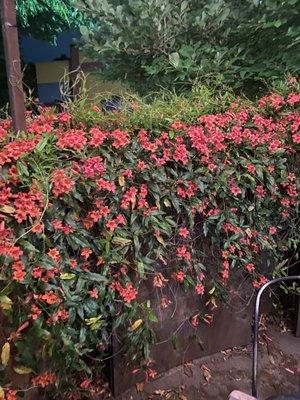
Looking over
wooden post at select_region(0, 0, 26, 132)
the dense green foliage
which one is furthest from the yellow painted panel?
Answer: wooden post at select_region(0, 0, 26, 132)

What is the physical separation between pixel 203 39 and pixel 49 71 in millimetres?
4758

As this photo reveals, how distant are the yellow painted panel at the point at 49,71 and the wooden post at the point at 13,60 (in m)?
6.15

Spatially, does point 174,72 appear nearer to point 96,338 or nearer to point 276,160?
point 276,160

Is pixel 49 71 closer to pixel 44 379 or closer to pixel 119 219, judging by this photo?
pixel 119 219

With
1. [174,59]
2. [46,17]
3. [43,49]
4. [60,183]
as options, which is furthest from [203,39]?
[43,49]

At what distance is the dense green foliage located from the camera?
338 centimetres

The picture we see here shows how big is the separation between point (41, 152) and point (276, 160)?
4.60 ft

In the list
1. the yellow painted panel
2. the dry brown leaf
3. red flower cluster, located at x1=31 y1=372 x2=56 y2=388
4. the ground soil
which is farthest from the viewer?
the yellow painted panel

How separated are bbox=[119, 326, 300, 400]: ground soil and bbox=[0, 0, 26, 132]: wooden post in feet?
5.50

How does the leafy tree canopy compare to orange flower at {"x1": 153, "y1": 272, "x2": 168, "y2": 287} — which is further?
the leafy tree canopy

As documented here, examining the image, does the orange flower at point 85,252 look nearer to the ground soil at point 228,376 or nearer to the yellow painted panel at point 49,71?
the ground soil at point 228,376

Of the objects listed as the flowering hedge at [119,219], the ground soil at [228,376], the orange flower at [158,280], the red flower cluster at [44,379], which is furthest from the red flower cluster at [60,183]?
the ground soil at [228,376]

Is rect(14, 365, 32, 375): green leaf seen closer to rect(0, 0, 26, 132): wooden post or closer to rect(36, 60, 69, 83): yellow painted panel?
rect(0, 0, 26, 132): wooden post

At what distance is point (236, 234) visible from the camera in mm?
2344
